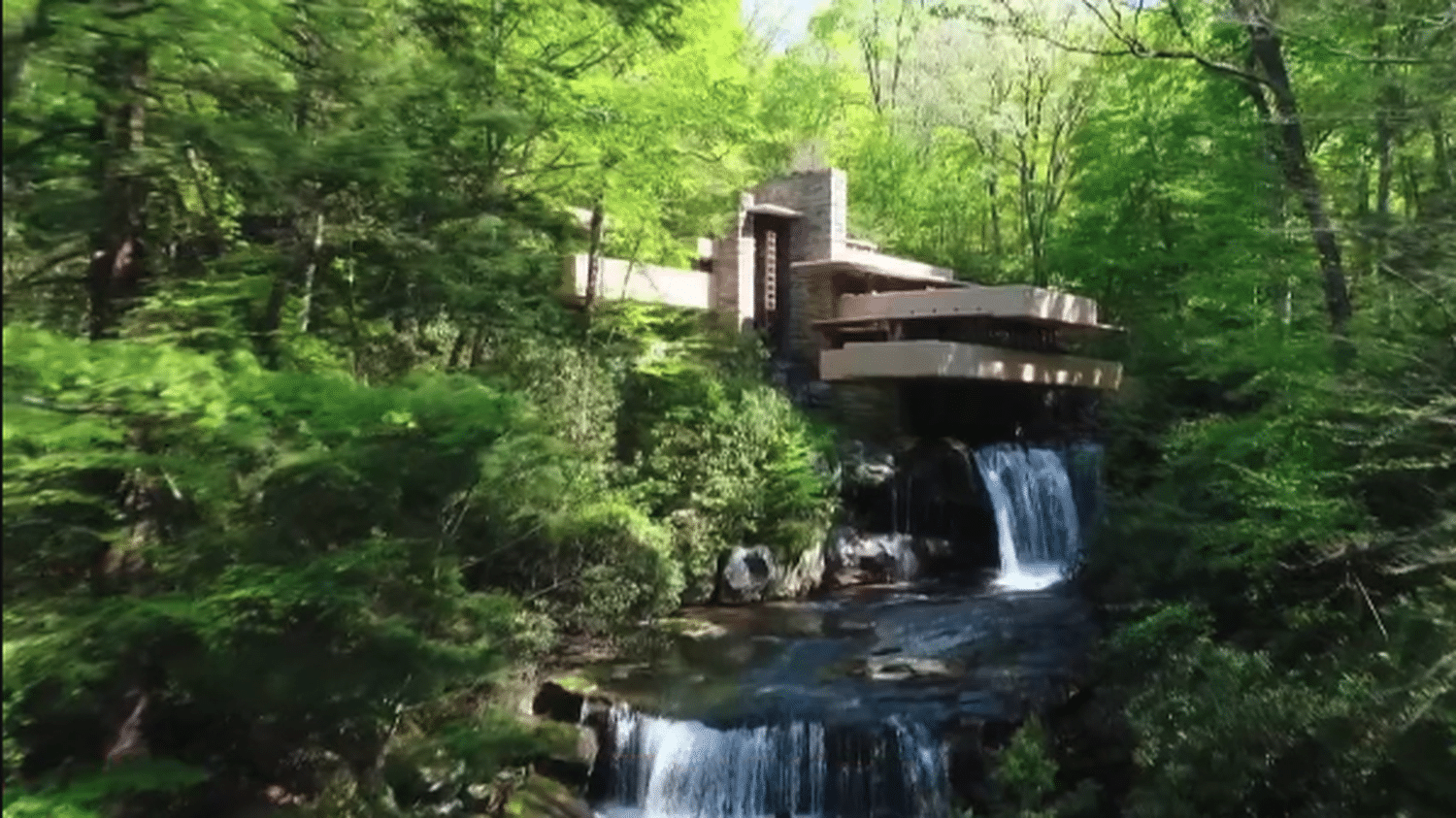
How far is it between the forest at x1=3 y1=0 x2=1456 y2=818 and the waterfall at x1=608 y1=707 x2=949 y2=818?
116 cm

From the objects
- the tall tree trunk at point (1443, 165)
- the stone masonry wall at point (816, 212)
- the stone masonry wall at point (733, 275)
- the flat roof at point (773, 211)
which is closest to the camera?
the tall tree trunk at point (1443, 165)

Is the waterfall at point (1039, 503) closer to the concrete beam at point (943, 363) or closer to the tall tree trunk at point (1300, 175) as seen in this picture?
the concrete beam at point (943, 363)

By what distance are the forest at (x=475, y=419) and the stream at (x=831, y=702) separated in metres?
0.81

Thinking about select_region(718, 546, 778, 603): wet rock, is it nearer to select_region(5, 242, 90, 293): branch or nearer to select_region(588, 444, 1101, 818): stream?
select_region(588, 444, 1101, 818): stream

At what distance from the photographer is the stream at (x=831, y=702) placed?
987 cm

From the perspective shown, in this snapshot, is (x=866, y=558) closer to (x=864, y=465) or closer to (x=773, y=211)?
(x=864, y=465)

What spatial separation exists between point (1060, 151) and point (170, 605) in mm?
25169

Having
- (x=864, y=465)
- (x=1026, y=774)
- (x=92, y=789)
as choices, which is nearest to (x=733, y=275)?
(x=864, y=465)

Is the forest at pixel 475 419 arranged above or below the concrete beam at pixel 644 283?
below

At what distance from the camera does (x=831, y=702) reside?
36.1 ft

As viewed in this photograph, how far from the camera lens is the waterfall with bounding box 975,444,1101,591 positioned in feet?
59.4

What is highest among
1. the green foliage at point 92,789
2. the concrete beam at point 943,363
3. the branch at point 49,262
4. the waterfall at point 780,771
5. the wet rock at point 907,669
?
the concrete beam at point 943,363

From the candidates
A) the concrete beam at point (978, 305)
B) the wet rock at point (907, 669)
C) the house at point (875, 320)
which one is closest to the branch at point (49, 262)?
the wet rock at point (907, 669)

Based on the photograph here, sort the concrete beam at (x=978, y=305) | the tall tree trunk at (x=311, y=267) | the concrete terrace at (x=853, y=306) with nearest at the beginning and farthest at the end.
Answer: the tall tree trunk at (x=311, y=267)
the concrete terrace at (x=853, y=306)
the concrete beam at (x=978, y=305)
